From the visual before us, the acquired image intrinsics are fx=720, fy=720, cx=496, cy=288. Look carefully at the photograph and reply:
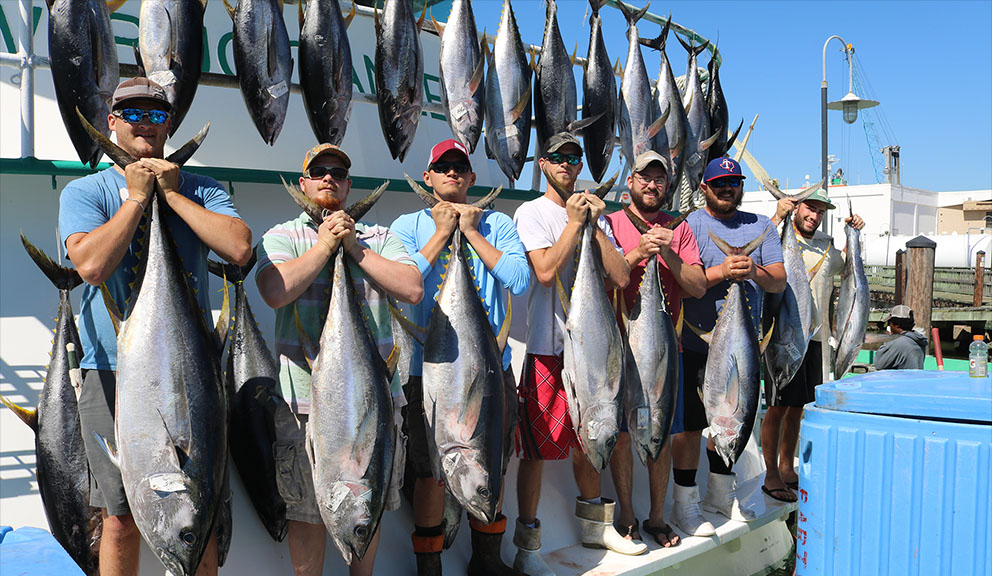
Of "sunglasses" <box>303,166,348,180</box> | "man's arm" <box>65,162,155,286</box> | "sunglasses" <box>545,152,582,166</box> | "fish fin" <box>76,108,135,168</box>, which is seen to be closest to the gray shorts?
"man's arm" <box>65,162,155,286</box>

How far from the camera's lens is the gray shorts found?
81.5 inches

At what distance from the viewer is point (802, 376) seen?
4176mm

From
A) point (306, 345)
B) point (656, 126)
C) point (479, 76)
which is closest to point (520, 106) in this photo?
point (479, 76)

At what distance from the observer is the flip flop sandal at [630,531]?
10.8 ft

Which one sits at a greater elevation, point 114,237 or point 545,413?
point 114,237

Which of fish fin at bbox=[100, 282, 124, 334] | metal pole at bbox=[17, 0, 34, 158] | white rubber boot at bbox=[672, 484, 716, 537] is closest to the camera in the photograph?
fish fin at bbox=[100, 282, 124, 334]

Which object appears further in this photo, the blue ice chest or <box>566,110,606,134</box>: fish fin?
<box>566,110,606,134</box>: fish fin

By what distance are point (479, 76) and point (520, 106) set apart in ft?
0.85

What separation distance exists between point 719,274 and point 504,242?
111 centimetres

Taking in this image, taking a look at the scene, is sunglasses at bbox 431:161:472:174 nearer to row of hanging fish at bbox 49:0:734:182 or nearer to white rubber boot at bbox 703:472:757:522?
row of hanging fish at bbox 49:0:734:182

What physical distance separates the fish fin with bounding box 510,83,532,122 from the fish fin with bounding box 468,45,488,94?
20 cm

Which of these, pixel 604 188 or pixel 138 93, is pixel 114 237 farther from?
pixel 604 188

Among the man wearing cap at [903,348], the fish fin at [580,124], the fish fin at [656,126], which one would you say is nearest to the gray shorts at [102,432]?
the fish fin at [580,124]

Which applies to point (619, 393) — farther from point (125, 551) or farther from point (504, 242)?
point (125, 551)
